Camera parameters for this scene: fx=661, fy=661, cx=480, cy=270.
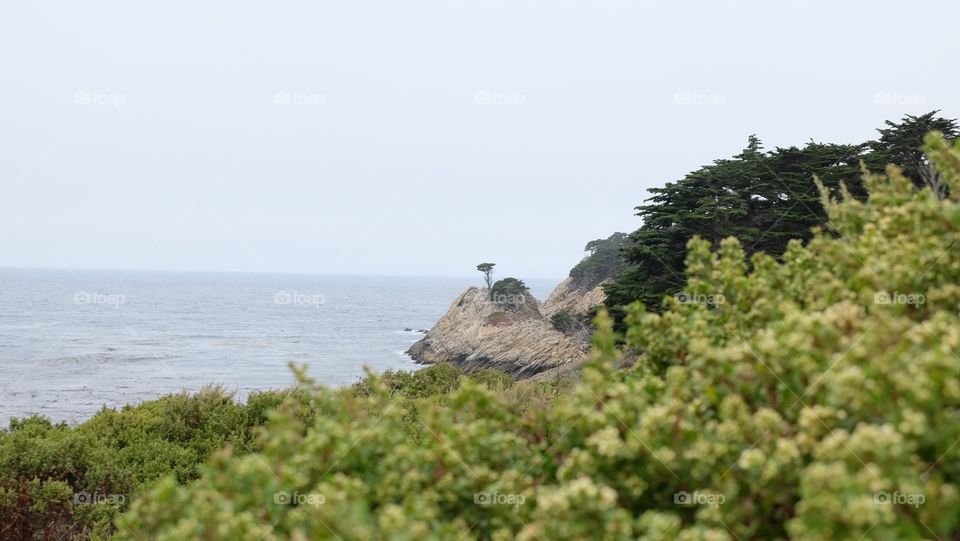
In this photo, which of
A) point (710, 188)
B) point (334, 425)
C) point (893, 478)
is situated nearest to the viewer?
point (893, 478)

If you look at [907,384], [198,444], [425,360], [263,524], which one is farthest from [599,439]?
[425,360]

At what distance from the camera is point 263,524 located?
292 cm

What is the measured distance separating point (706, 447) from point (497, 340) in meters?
47.7

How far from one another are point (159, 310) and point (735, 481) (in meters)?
134

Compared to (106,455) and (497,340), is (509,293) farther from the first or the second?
(106,455)

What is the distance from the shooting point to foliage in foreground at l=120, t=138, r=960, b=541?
91.6 inches

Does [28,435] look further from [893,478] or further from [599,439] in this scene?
[893,478]

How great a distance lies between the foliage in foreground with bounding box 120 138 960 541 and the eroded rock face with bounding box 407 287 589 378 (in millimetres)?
36067

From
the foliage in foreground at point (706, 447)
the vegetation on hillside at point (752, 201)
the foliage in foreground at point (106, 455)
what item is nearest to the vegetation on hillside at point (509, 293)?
the vegetation on hillside at point (752, 201)

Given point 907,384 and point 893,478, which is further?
point 907,384

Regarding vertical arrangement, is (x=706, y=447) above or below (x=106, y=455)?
above

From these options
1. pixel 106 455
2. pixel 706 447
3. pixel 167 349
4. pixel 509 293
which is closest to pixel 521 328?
pixel 509 293

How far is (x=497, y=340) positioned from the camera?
165 ft

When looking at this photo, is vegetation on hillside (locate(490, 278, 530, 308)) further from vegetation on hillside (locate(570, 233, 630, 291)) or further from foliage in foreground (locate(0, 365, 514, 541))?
foliage in foreground (locate(0, 365, 514, 541))
